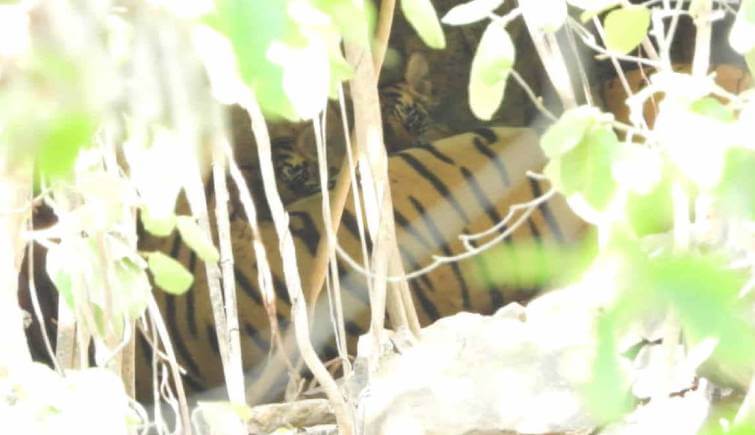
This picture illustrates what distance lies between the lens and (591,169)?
0.50m

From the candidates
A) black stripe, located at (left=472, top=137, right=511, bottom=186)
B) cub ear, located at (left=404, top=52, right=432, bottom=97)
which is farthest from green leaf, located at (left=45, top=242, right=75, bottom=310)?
cub ear, located at (left=404, top=52, right=432, bottom=97)

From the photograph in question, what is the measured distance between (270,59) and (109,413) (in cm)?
22

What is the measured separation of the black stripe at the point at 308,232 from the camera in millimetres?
2258

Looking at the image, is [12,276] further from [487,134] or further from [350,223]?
[487,134]

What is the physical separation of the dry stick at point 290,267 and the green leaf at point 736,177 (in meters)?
0.36

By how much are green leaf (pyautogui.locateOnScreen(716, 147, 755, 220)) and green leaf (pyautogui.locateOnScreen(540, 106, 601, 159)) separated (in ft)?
0.24

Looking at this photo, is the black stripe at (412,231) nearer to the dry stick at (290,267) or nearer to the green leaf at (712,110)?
the dry stick at (290,267)

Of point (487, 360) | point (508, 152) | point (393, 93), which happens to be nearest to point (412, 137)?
point (393, 93)

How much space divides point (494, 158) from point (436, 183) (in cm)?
17

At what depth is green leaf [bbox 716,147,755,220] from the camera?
1.46ft

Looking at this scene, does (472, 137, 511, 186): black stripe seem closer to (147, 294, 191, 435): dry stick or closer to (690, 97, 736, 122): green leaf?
(147, 294, 191, 435): dry stick

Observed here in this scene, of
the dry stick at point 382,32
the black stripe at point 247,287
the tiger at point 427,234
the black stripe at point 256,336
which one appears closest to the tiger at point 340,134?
the tiger at point 427,234

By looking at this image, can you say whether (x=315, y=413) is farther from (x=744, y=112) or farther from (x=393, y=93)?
(x=393, y=93)

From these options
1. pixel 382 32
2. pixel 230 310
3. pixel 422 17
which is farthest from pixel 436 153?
pixel 422 17
